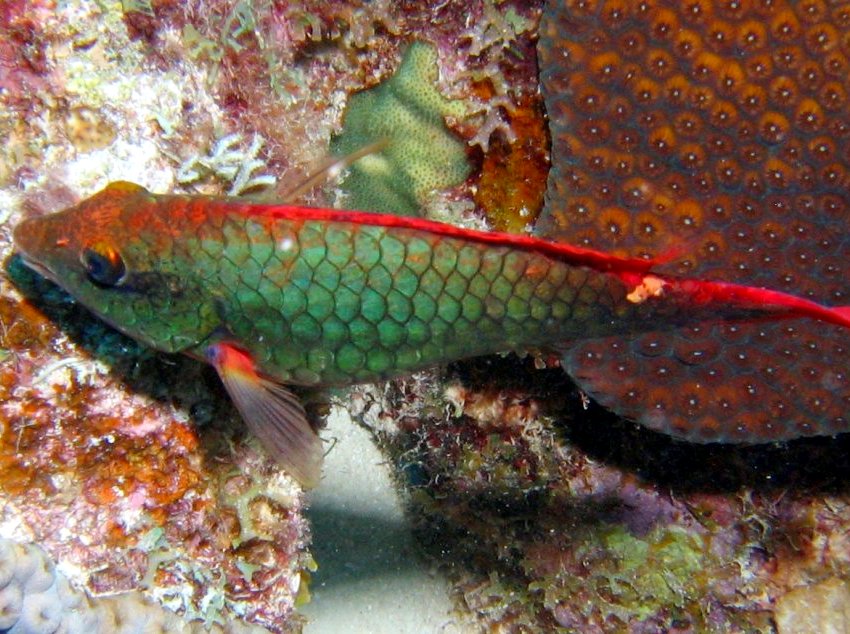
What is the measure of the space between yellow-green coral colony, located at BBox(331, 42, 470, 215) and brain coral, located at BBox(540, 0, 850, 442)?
76 centimetres

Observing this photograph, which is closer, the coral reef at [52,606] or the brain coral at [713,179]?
the coral reef at [52,606]

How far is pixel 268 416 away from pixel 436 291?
922 millimetres

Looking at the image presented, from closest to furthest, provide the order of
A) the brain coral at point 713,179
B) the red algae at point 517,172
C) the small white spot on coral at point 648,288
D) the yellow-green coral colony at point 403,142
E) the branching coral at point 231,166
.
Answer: the small white spot on coral at point 648,288
the branching coral at point 231,166
the brain coral at point 713,179
the red algae at point 517,172
the yellow-green coral colony at point 403,142

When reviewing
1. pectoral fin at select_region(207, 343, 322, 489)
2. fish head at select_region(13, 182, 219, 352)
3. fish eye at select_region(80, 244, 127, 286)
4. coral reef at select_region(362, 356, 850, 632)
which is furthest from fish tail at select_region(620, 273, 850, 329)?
fish eye at select_region(80, 244, 127, 286)

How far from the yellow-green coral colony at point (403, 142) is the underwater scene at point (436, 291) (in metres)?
0.02

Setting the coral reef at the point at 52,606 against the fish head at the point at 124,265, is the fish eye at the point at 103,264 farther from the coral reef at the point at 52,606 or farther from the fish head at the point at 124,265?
the coral reef at the point at 52,606

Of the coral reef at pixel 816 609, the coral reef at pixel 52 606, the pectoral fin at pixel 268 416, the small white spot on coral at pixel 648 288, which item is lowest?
the coral reef at pixel 52 606

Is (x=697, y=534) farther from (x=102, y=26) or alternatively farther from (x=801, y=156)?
(x=102, y=26)

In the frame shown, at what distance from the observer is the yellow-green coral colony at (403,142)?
3947 millimetres

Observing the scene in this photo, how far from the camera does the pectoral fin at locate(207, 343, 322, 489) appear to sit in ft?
9.13

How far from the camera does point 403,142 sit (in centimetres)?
411

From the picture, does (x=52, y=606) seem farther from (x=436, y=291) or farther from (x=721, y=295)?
(x=721, y=295)

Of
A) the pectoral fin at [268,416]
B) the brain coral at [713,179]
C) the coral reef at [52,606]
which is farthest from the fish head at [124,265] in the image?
the brain coral at [713,179]

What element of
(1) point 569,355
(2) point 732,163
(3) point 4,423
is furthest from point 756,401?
(3) point 4,423
